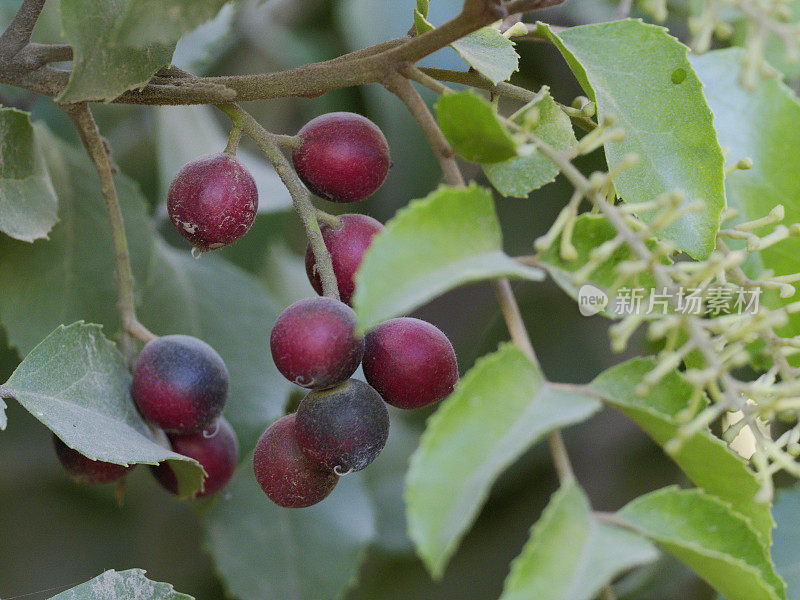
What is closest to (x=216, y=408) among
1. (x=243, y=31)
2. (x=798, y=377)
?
(x=798, y=377)

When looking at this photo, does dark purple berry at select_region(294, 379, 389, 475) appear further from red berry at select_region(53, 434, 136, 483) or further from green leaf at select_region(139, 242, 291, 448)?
green leaf at select_region(139, 242, 291, 448)

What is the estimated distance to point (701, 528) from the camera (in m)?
0.38

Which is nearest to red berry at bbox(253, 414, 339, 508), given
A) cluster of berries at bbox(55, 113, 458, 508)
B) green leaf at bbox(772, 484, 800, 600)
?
cluster of berries at bbox(55, 113, 458, 508)

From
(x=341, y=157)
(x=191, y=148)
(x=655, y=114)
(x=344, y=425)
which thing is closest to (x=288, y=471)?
(x=344, y=425)

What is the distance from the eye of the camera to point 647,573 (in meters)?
0.98

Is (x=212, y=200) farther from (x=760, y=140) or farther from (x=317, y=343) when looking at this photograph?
(x=760, y=140)

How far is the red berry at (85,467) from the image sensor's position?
2.04 ft

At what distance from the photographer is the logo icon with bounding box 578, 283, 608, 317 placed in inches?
16.5

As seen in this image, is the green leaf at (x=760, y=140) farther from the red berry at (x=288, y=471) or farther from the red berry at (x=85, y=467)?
the red berry at (x=85, y=467)

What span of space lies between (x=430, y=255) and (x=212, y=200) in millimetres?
201

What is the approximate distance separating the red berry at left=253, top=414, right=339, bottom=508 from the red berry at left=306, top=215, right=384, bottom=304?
90 millimetres

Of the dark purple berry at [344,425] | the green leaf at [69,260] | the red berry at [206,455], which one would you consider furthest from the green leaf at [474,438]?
the green leaf at [69,260]

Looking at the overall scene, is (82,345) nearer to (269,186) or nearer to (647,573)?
(269,186)

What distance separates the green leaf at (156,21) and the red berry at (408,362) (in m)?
0.19
